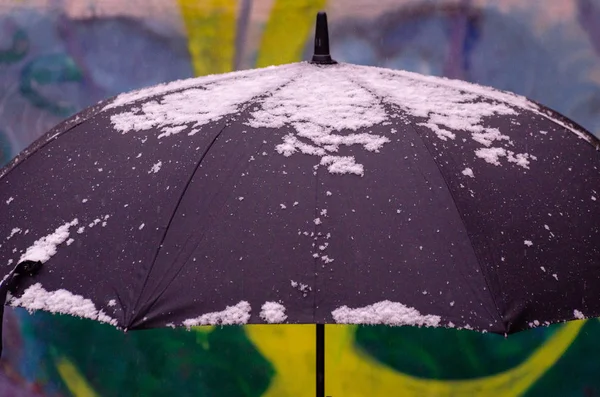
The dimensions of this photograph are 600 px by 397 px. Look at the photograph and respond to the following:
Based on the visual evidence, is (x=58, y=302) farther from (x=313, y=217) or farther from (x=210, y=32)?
(x=210, y=32)

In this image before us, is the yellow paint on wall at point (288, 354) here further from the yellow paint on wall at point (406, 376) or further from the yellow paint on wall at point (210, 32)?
the yellow paint on wall at point (210, 32)

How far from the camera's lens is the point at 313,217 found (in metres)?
1.52

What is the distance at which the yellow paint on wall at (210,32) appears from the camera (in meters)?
3.50

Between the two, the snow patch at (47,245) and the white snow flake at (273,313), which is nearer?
the white snow flake at (273,313)

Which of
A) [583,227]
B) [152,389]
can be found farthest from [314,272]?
[152,389]

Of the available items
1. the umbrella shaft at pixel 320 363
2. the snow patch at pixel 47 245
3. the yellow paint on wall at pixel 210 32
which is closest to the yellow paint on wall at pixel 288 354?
the yellow paint on wall at pixel 210 32

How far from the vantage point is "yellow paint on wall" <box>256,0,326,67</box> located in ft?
11.2

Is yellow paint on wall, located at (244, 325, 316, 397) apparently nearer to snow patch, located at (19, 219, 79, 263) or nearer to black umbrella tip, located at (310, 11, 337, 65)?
black umbrella tip, located at (310, 11, 337, 65)

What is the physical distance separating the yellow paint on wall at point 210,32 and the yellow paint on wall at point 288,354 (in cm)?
119

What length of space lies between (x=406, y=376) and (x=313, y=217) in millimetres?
2226

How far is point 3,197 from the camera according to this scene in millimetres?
1911

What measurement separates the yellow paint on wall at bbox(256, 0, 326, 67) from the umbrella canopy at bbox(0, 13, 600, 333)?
1.59 metres

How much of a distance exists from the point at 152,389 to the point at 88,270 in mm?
2278

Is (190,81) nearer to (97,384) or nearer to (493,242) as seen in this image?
(493,242)
